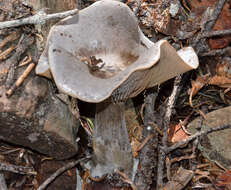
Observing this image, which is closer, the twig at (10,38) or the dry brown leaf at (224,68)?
the twig at (10,38)

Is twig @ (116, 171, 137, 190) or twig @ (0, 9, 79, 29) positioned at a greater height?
twig @ (0, 9, 79, 29)

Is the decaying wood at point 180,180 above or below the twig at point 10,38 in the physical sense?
below

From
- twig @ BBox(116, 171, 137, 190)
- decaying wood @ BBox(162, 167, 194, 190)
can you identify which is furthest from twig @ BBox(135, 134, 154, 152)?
decaying wood @ BBox(162, 167, 194, 190)

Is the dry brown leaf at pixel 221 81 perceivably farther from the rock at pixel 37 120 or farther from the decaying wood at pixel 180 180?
the rock at pixel 37 120

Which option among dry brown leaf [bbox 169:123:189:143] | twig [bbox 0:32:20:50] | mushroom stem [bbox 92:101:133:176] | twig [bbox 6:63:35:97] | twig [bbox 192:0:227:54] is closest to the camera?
twig [bbox 6:63:35:97]

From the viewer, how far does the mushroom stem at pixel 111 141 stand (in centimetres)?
203

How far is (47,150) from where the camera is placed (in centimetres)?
212

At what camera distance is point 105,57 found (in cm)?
209

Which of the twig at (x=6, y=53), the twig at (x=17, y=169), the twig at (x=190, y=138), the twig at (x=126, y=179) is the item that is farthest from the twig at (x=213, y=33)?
the twig at (x=17, y=169)

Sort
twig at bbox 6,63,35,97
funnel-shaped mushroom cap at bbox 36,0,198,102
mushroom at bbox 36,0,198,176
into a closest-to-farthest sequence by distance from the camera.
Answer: funnel-shaped mushroom cap at bbox 36,0,198,102 → mushroom at bbox 36,0,198,176 → twig at bbox 6,63,35,97

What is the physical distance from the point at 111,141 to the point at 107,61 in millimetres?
608

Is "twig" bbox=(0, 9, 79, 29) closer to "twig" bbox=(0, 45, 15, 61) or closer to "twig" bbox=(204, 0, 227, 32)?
"twig" bbox=(0, 45, 15, 61)

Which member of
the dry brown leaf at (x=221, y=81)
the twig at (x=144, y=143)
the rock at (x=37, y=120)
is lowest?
the twig at (x=144, y=143)

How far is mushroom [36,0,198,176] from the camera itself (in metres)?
1.62
